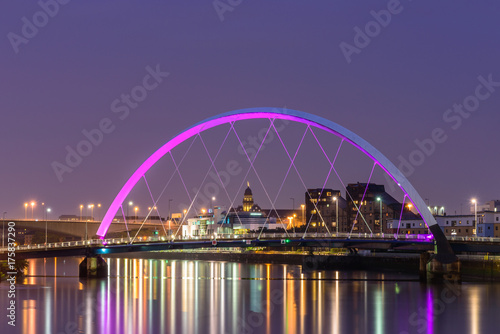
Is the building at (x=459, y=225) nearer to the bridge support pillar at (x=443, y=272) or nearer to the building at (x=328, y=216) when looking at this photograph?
the building at (x=328, y=216)

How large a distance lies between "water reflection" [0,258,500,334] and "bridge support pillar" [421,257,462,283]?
1.83 meters

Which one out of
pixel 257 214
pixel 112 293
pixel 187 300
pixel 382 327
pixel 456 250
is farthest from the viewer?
pixel 257 214

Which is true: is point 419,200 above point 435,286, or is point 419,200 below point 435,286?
above

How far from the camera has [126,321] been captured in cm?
4272

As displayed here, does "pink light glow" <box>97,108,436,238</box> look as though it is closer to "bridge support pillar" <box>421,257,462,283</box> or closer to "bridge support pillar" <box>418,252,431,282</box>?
"bridge support pillar" <box>421,257,462,283</box>

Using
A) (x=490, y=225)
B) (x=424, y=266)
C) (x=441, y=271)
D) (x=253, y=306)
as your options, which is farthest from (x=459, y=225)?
(x=253, y=306)

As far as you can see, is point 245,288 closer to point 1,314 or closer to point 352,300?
point 352,300

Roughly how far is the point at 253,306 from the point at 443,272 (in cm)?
2380

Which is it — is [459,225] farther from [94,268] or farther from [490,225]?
[94,268]

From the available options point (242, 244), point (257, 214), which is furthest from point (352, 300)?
point (257, 214)

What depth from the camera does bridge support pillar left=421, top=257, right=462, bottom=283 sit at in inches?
2579

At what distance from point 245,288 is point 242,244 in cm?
730

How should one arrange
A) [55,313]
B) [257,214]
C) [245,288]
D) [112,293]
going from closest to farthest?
[55,313], [112,293], [245,288], [257,214]

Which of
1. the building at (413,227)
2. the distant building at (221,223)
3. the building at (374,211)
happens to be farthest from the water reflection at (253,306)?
the distant building at (221,223)
